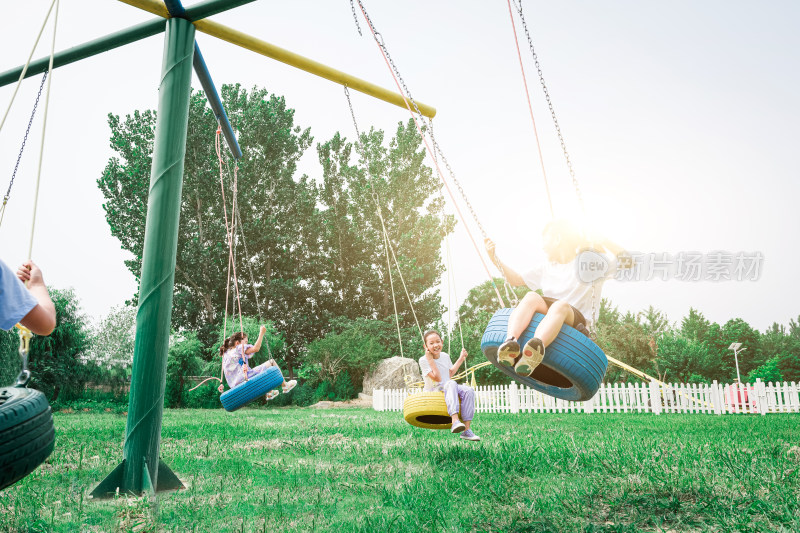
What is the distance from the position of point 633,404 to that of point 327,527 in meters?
13.8

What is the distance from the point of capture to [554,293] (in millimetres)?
3949

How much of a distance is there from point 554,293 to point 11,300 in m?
3.28

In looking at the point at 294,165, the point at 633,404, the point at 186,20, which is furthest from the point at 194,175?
the point at 186,20

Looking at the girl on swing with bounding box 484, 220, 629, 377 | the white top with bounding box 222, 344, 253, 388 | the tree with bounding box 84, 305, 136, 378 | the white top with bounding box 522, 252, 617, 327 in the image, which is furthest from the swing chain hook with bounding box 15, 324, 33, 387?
the tree with bounding box 84, 305, 136, 378

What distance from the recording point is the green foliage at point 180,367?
20859 millimetres

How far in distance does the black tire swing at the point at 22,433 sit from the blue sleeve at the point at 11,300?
314mm

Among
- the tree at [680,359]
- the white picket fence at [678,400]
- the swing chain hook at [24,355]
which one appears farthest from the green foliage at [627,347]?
the swing chain hook at [24,355]

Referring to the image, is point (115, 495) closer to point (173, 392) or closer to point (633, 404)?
point (633, 404)

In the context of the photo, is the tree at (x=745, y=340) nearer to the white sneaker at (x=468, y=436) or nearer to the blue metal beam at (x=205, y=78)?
the white sneaker at (x=468, y=436)

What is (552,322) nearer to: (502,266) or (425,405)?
(502,266)

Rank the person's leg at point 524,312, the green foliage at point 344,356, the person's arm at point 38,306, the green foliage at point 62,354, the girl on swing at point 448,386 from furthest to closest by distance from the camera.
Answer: the green foliage at point 344,356
the green foliage at point 62,354
the girl on swing at point 448,386
the person's leg at point 524,312
the person's arm at point 38,306

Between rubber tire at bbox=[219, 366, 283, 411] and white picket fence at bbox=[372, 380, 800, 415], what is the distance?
6781mm

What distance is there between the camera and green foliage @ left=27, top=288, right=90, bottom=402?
60.1 feet

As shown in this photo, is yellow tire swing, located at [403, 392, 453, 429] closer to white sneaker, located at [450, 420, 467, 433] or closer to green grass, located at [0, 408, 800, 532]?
white sneaker, located at [450, 420, 467, 433]
